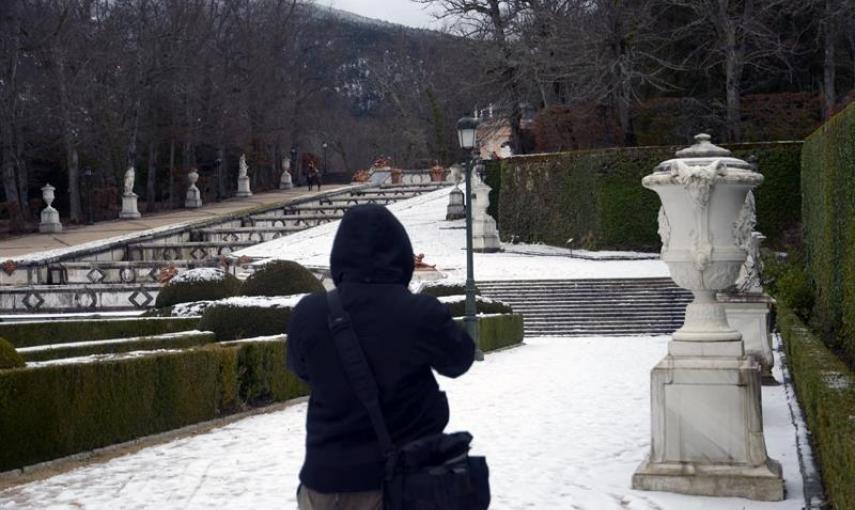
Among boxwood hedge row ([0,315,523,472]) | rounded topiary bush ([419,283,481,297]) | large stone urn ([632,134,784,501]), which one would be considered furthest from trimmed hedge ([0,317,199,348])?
large stone urn ([632,134,784,501])

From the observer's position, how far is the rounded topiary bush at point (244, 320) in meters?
19.5

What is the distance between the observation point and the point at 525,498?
8953mm

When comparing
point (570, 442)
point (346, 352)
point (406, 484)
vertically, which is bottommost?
point (570, 442)

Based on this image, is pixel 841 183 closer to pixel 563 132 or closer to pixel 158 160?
pixel 563 132

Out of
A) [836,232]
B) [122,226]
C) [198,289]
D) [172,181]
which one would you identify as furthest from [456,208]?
[836,232]

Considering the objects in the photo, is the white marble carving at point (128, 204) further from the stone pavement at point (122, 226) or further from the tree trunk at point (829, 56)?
the tree trunk at point (829, 56)

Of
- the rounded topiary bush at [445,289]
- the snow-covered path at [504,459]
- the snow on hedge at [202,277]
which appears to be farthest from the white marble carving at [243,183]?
the snow-covered path at [504,459]

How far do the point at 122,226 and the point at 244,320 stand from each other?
32099 millimetres

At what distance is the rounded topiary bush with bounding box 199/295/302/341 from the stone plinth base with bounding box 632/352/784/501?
36.2ft

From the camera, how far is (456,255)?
42.5m

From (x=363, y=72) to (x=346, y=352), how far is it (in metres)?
107

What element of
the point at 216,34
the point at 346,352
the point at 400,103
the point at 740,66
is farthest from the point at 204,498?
the point at 400,103

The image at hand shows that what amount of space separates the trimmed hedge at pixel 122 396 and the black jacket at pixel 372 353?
6817mm

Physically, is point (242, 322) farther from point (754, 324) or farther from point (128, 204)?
point (128, 204)
